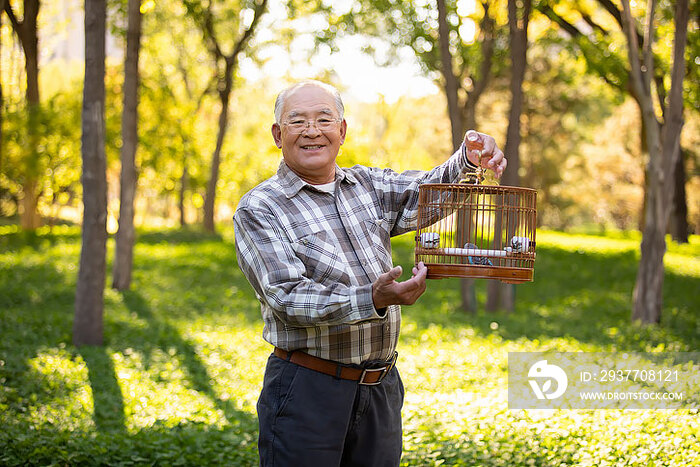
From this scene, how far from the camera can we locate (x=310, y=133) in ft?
8.93

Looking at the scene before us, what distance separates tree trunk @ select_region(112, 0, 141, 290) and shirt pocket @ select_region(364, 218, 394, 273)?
1017cm

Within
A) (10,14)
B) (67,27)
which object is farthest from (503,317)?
(67,27)

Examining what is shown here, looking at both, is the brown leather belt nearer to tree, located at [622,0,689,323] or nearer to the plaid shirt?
the plaid shirt

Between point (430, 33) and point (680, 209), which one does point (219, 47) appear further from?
point (680, 209)

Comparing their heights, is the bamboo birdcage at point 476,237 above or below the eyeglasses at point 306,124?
below

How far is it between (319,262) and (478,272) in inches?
23.2

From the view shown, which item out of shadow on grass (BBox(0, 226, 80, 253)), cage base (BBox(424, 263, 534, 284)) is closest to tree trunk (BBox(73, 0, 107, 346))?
cage base (BBox(424, 263, 534, 284))

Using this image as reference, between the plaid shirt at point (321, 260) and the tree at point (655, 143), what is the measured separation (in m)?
8.79

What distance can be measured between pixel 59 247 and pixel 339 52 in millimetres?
8147

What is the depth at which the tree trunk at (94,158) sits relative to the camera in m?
8.55

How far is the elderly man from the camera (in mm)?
2637

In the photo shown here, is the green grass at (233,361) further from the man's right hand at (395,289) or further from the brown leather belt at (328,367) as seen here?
the man's right hand at (395,289)

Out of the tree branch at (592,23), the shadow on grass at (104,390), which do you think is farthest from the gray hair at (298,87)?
the tree branch at (592,23)

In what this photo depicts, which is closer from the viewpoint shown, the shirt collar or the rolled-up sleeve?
the shirt collar
